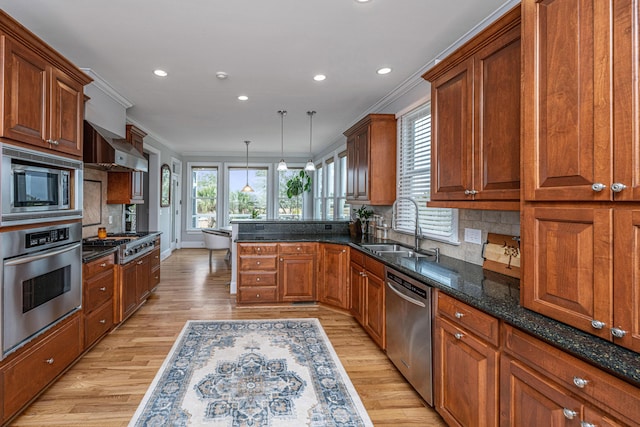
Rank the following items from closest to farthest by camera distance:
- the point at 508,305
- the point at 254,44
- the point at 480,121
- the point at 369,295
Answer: the point at 508,305, the point at 480,121, the point at 254,44, the point at 369,295

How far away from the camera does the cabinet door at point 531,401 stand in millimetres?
1202

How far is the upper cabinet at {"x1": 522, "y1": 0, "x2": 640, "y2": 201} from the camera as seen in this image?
1.08m

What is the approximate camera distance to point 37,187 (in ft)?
7.22

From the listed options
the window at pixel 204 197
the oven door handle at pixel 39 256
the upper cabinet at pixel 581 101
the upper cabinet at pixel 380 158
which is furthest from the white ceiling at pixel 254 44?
the window at pixel 204 197

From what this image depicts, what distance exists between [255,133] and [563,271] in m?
6.32

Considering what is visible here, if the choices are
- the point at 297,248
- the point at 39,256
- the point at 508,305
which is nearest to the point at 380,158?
the point at 297,248

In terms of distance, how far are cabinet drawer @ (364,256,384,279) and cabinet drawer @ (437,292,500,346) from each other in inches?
37.9

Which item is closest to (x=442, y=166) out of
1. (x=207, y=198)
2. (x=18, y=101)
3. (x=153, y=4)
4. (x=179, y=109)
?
(x=153, y=4)

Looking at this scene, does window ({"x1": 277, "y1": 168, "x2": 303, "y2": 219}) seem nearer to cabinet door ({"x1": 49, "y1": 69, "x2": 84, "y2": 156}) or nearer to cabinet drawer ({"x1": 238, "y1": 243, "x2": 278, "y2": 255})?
cabinet drawer ({"x1": 238, "y1": 243, "x2": 278, "y2": 255})

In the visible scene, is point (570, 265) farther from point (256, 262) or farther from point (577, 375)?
point (256, 262)

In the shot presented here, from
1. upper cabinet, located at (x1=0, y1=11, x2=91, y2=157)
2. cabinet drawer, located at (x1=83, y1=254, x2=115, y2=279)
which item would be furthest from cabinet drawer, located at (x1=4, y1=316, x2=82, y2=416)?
upper cabinet, located at (x1=0, y1=11, x2=91, y2=157)

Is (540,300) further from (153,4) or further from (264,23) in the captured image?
(153,4)

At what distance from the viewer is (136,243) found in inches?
152

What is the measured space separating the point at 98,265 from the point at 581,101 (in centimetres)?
354
